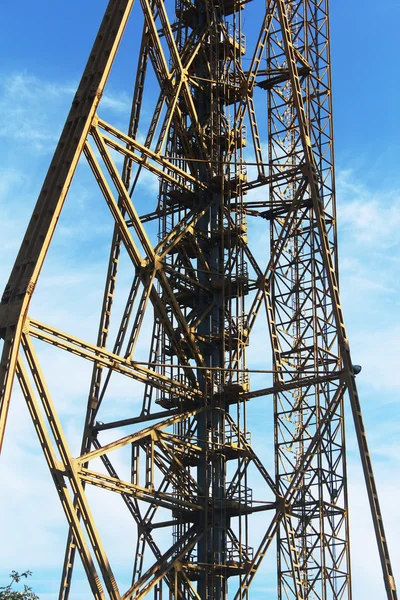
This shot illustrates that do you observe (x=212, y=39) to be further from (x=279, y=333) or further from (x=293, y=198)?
(x=279, y=333)

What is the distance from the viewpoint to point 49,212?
132 ft

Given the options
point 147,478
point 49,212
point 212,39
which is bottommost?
point 147,478

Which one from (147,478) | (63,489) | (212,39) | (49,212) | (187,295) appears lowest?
(63,489)

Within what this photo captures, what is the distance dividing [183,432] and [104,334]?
14.8 feet

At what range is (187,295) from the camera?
158 ft

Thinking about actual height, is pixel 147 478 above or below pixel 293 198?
below

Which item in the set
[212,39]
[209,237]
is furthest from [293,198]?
[212,39]

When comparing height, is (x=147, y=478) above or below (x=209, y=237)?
below

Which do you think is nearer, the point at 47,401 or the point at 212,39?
the point at 47,401

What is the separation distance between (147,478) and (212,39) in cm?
1759

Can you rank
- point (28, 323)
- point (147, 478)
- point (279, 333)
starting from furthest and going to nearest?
A: point (279, 333)
point (147, 478)
point (28, 323)

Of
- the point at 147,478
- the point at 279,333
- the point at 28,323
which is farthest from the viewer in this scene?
the point at 279,333

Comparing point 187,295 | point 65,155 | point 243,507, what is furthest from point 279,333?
point 65,155

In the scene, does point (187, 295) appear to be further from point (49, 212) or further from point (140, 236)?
point (49, 212)
